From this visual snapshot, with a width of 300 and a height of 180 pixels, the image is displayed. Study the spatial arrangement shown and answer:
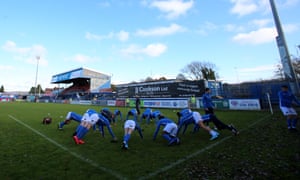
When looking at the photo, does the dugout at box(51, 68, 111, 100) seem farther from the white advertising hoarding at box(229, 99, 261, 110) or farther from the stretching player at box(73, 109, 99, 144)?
the stretching player at box(73, 109, 99, 144)

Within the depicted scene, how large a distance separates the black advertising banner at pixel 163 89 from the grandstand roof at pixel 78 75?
2342 centimetres

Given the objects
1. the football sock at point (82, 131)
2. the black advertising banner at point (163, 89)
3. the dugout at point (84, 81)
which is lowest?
the football sock at point (82, 131)

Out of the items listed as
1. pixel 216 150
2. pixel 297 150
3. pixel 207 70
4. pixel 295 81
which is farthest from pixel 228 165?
pixel 207 70

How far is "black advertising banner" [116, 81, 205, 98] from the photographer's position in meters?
19.8

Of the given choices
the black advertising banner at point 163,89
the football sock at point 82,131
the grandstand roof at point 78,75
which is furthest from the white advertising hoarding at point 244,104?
the grandstand roof at point 78,75

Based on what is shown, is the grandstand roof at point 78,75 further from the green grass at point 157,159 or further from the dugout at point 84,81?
the green grass at point 157,159

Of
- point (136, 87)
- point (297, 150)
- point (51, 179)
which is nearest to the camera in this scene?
point (51, 179)

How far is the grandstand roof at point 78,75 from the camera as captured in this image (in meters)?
47.0

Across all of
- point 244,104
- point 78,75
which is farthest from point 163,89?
point 78,75

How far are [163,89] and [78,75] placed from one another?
3476 cm

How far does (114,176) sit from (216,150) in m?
2.96

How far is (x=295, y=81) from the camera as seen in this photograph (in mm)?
3727

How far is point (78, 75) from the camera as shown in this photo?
155 ft

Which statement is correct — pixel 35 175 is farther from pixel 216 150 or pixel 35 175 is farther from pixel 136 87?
pixel 136 87
